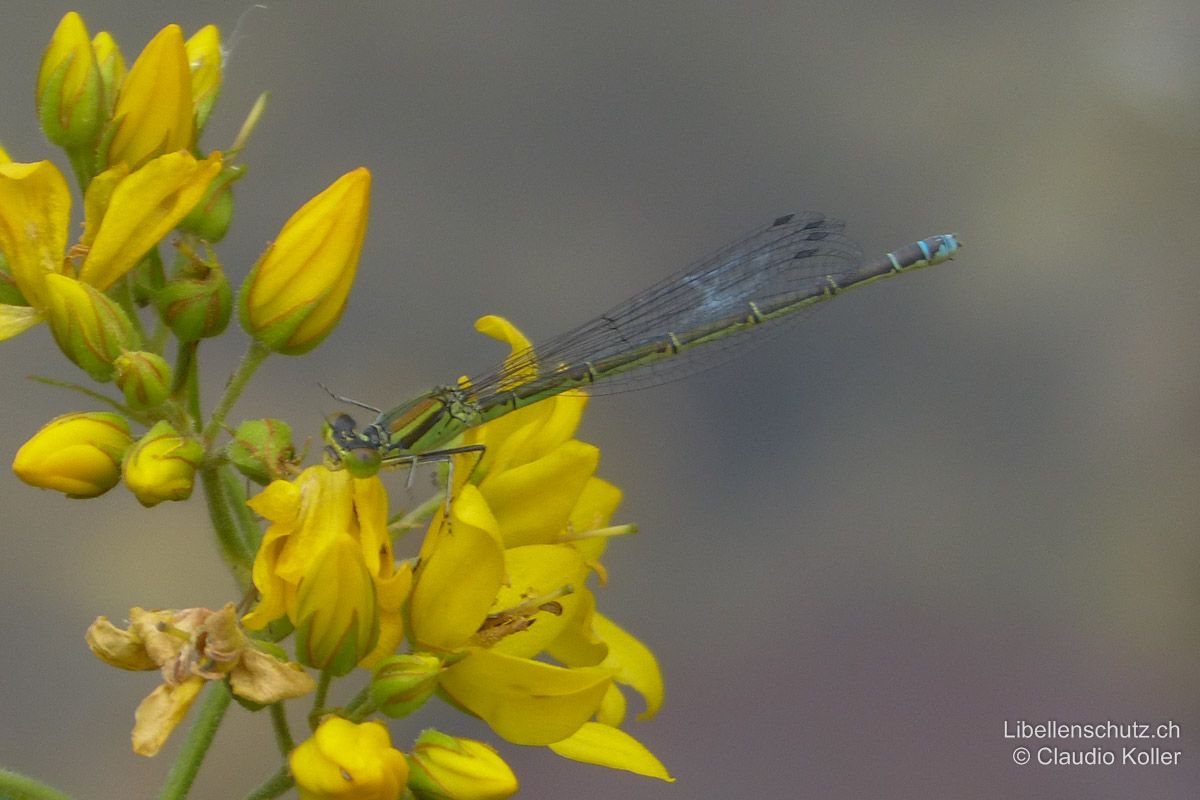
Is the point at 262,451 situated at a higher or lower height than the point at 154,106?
lower

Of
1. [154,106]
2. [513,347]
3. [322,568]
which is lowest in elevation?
[322,568]

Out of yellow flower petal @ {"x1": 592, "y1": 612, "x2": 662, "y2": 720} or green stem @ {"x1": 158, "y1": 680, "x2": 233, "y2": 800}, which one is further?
yellow flower petal @ {"x1": 592, "y1": 612, "x2": 662, "y2": 720}

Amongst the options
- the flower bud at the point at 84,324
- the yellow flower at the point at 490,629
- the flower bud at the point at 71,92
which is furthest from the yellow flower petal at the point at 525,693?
the flower bud at the point at 71,92

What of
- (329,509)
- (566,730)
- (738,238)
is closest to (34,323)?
(329,509)

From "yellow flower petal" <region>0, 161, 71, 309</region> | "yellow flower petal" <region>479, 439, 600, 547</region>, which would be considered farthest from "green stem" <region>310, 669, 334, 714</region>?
"yellow flower petal" <region>0, 161, 71, 309</region>

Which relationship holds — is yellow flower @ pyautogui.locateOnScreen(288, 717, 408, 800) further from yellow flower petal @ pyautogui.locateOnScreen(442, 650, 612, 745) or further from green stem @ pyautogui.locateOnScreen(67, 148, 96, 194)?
green stem @ pyautogui.locateOnScreen(67, 148, 96, 194)

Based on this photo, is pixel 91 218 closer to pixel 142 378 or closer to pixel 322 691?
pixel 142 378

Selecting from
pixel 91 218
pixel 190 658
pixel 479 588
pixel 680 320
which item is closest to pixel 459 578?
pixel 479 588

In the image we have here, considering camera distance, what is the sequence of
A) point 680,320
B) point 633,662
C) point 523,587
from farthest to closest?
point 680,320 < point 633,662 < point 523,587
